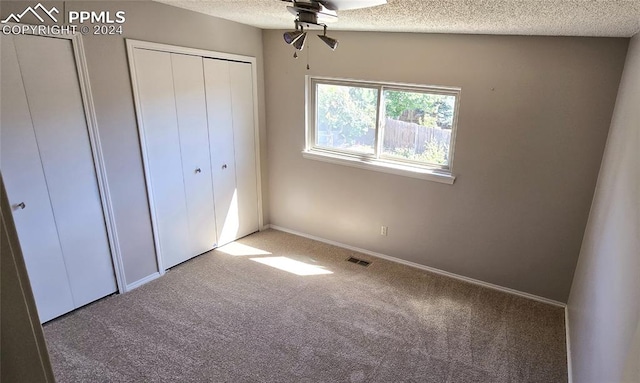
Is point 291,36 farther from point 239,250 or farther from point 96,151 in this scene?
point 239,250

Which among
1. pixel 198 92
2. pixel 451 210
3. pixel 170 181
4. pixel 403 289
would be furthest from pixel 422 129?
pixel 170 181

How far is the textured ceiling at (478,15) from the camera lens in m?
1.74

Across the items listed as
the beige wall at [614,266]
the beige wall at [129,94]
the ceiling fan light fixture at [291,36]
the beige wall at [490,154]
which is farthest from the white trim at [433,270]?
the ceiling fan light fixture at [291,36]

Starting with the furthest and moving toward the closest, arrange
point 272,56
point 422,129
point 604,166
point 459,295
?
1. point 272,56
2. point 422,129
3. point 459,295
4. point 604,166

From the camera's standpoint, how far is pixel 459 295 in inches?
125

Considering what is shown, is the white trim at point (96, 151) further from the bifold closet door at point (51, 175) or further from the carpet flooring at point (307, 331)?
the carpet flooring at point (307, 331)

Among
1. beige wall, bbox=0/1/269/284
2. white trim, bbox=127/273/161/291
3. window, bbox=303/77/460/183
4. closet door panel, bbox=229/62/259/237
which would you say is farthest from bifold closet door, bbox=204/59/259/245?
white trim, bbox=127/273/161/291

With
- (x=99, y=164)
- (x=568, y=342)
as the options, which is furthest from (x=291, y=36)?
(x=568, y=342)

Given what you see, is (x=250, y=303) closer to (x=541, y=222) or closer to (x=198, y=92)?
(x=198, y=92)

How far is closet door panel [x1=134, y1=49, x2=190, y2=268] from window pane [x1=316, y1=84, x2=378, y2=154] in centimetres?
157

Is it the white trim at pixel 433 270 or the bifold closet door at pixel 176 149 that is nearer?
the bifold closet door at pixel 176 149

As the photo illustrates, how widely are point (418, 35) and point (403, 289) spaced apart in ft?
7.69

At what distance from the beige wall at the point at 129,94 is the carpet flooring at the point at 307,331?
47 cm

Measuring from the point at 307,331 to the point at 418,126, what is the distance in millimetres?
2171
